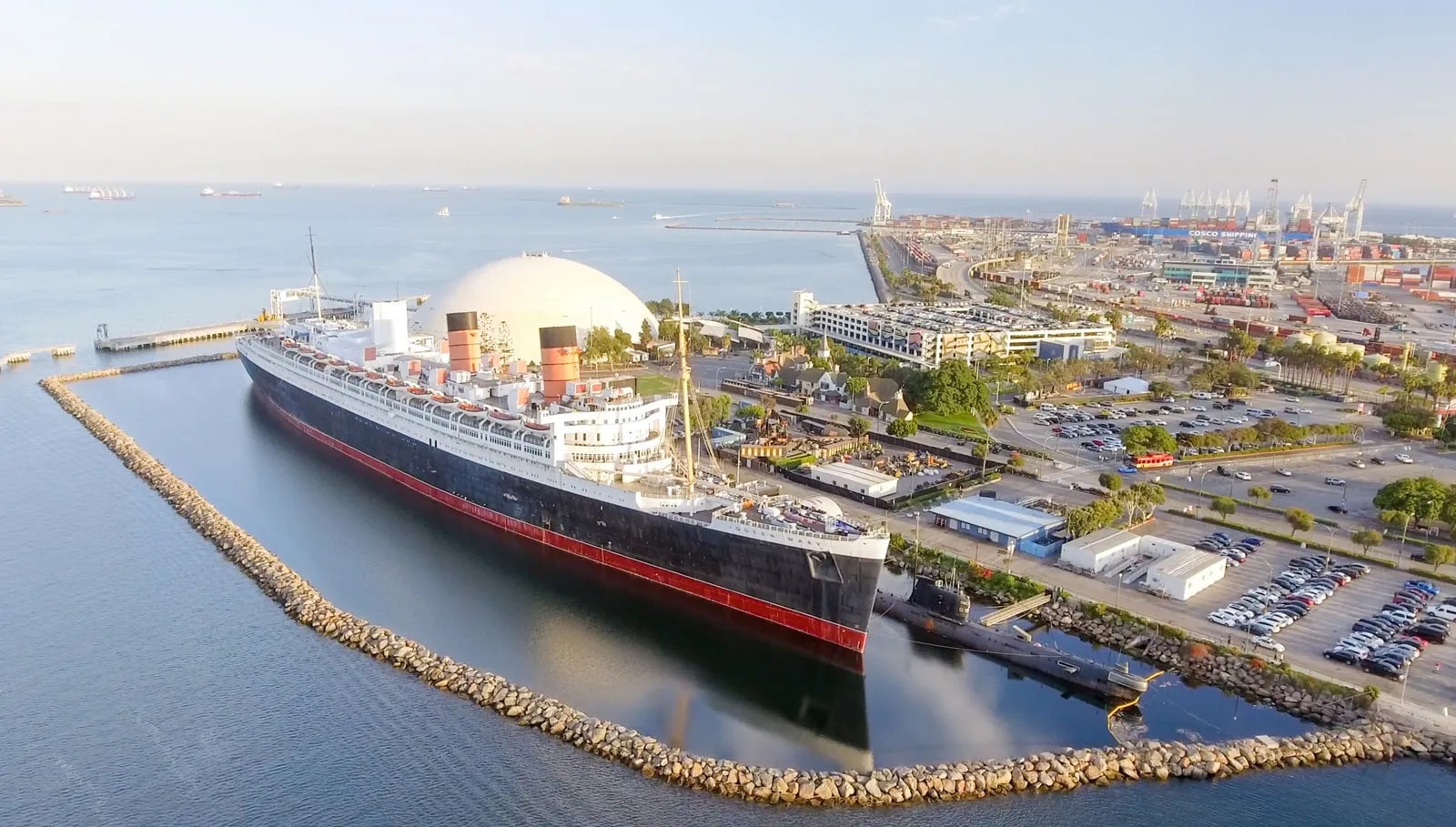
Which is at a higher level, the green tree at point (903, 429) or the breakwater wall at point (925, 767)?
the green tree at point (903, 429)

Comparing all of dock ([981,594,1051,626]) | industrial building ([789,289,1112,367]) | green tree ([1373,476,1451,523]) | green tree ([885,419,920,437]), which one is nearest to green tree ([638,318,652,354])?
industrial building ([789,289,1112,367])

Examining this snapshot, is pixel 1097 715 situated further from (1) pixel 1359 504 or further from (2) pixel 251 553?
(2) pixel 251 553

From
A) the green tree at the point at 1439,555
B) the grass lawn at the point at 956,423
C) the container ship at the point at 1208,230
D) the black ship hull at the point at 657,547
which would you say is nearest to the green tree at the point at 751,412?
the grass lawn at the point at 956,423

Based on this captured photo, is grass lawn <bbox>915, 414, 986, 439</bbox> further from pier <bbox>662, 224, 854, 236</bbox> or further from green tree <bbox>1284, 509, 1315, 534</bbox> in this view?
pier <bbox>662, 224, 854, 236</bbox>

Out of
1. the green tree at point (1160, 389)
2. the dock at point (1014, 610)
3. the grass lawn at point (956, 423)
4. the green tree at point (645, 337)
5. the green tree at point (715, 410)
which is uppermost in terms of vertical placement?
the green tree at point (645, 337)

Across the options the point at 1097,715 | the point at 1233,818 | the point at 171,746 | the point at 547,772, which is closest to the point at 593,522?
the point at 547,772

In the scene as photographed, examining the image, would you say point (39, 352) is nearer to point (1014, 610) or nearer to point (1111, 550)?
point (1014, 610)

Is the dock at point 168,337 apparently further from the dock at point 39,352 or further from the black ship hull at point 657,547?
the black ship hull at point 657,547

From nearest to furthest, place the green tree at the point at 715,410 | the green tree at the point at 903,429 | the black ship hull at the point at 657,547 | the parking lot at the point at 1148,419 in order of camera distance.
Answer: the black ship hull at the point at 657,547 < the parking lot at the point at 1148,419 < the green tree at the point at 903,429 < the green tree at the point at 715,410
